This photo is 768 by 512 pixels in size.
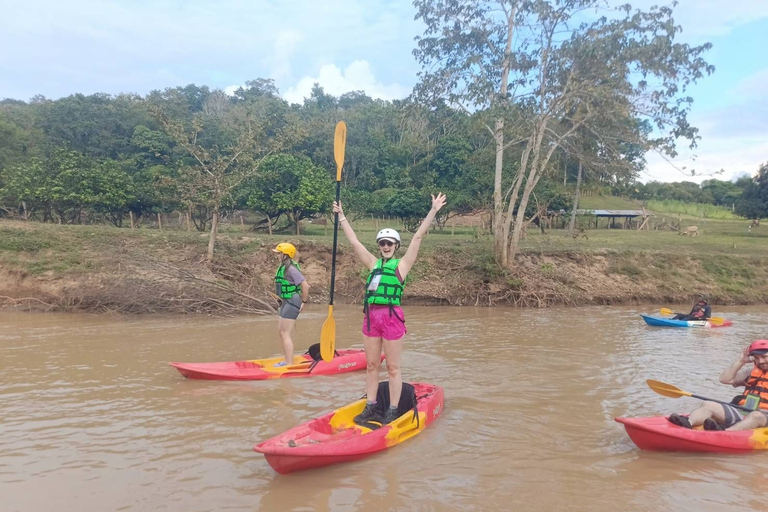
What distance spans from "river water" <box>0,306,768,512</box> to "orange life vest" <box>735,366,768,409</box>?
712 mm

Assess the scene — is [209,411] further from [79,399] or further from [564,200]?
[564,200]

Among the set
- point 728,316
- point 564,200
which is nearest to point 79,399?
point 728,316

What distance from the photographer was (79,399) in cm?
613

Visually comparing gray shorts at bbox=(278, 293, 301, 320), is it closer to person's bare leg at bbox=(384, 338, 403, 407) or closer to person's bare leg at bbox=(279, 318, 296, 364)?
person's bare leg at bbox=(279, 318, 296, 364)

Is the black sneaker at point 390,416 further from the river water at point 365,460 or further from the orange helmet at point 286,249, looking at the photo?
the orange helmet at point 286,249

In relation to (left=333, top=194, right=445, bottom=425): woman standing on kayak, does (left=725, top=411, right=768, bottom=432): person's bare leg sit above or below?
below

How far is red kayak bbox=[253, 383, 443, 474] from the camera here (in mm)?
4055

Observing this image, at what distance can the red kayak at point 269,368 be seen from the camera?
273 inches

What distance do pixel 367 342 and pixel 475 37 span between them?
14151 millimetres

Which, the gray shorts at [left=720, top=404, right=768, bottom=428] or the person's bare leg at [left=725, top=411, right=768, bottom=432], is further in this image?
the gray shorts at [left=720, top=404, right=768, bottom=428]

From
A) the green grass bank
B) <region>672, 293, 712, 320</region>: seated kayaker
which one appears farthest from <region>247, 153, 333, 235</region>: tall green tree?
<region>672, 293, 712, 320</region>: seated kayaker

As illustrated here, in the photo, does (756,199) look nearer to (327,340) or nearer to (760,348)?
(760,348)

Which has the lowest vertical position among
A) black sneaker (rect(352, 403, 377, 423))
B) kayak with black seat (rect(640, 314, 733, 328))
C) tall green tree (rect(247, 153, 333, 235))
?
black sneaker (rect(352, 403, 377, 423))

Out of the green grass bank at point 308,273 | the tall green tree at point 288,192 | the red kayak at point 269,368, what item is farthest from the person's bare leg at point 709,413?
the tall green tree at point 288,192
